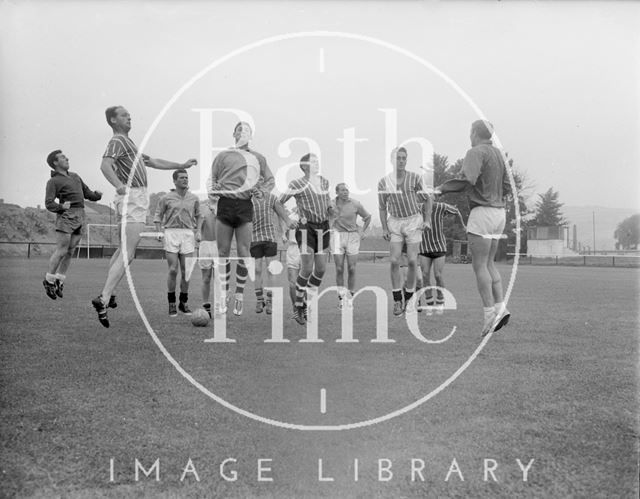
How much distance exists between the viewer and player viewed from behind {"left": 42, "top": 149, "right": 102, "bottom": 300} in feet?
10.3

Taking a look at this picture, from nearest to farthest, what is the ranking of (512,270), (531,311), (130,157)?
(130,157), (512,270), (531,311)

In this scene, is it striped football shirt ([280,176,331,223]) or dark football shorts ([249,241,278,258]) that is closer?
striped football shirt ([280,176,331,223])

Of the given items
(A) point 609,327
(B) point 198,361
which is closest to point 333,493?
(B) point 198,361

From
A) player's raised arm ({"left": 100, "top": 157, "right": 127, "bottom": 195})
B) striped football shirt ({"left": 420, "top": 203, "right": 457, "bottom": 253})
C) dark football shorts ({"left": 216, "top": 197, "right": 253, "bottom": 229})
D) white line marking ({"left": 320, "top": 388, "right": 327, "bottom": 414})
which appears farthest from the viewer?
dark football shorts ({"left": 216, "top": 197, "right": 253, "bottom": 229})

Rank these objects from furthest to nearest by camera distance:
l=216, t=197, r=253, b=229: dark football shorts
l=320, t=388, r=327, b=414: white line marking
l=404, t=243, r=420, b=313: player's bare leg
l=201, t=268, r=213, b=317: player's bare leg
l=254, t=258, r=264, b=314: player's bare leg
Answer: l=254, t=258, r=264, b=314: player's bare leg, l=201, t=268, r=213, b=317: player's bare leg, l=216, t=197, r=253, b=229: dark football shorts, l=404, t=243, r=420, b=313: player's bare leg, l=320, t=388, r=327, b=414: white line marking

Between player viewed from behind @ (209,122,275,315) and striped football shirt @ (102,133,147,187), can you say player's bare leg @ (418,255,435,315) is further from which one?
striped football shirt @ (102,133,147,187)

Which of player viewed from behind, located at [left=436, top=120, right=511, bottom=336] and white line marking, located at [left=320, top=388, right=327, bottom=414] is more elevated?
player viewed from behind, located at [left=436, top=120, right=511, bottom=336]

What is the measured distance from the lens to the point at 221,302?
16.4 ft

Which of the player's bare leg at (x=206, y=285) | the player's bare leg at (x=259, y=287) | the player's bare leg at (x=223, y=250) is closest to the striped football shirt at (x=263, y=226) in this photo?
the player's bare leg at (x=259, y=287)

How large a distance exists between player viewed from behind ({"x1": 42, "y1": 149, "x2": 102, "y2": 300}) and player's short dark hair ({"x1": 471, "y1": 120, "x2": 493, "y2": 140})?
218 cm

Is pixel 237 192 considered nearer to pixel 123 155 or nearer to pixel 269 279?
pixel 123 155

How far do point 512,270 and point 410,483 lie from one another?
1906 mm

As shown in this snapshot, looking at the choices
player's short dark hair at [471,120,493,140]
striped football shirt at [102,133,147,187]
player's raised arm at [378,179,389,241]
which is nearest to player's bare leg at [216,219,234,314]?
player's raised arm at [378,179,389,241]

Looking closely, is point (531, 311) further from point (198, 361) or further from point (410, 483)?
point (410, 483)
